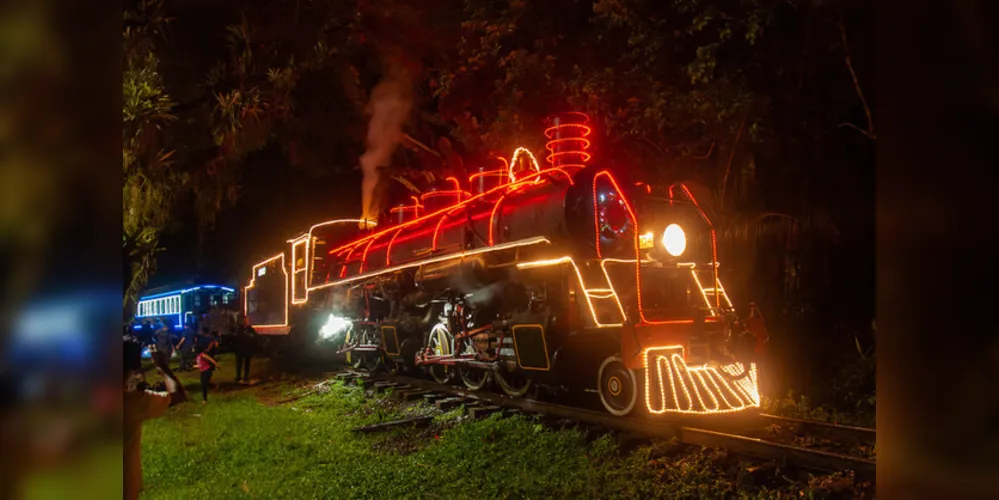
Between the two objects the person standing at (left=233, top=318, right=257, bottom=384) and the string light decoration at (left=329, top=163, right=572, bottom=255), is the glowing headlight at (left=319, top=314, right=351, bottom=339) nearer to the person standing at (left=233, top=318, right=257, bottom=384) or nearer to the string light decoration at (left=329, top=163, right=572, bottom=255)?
the person standing at (left=233, top=318, right=257, bottom=384)

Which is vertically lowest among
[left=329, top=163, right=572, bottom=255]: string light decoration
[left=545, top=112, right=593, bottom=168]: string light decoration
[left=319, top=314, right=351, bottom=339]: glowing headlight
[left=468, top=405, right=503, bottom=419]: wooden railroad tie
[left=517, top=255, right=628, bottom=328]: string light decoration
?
[left=468, top=405, right=503, bottom=419]: wooden railroad tie

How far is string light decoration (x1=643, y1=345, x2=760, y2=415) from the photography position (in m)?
6.60

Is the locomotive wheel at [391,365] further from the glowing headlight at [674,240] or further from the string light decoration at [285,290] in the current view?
the glowing headlight at [674,240]

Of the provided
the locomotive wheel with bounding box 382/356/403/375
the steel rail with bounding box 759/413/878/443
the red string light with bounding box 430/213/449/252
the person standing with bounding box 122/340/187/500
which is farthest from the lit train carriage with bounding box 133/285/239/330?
the person standing with bounding box 122/340/187/500

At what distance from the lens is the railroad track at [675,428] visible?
16.9 feet

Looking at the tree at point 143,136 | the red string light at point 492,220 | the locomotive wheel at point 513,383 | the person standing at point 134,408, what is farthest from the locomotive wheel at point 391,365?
the person standing at point 134,408

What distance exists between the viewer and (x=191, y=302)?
82.7 ft

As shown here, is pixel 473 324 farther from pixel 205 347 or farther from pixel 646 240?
pixel 205 347

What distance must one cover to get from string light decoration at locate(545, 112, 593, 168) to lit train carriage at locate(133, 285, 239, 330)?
16174 mm

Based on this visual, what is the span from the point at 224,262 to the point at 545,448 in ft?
92.2

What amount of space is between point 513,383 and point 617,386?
235 centimetres

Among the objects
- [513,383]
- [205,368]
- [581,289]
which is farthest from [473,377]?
[205,368]

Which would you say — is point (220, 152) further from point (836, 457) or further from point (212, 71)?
point (836, 457)

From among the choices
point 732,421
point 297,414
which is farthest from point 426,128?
point 732,421
